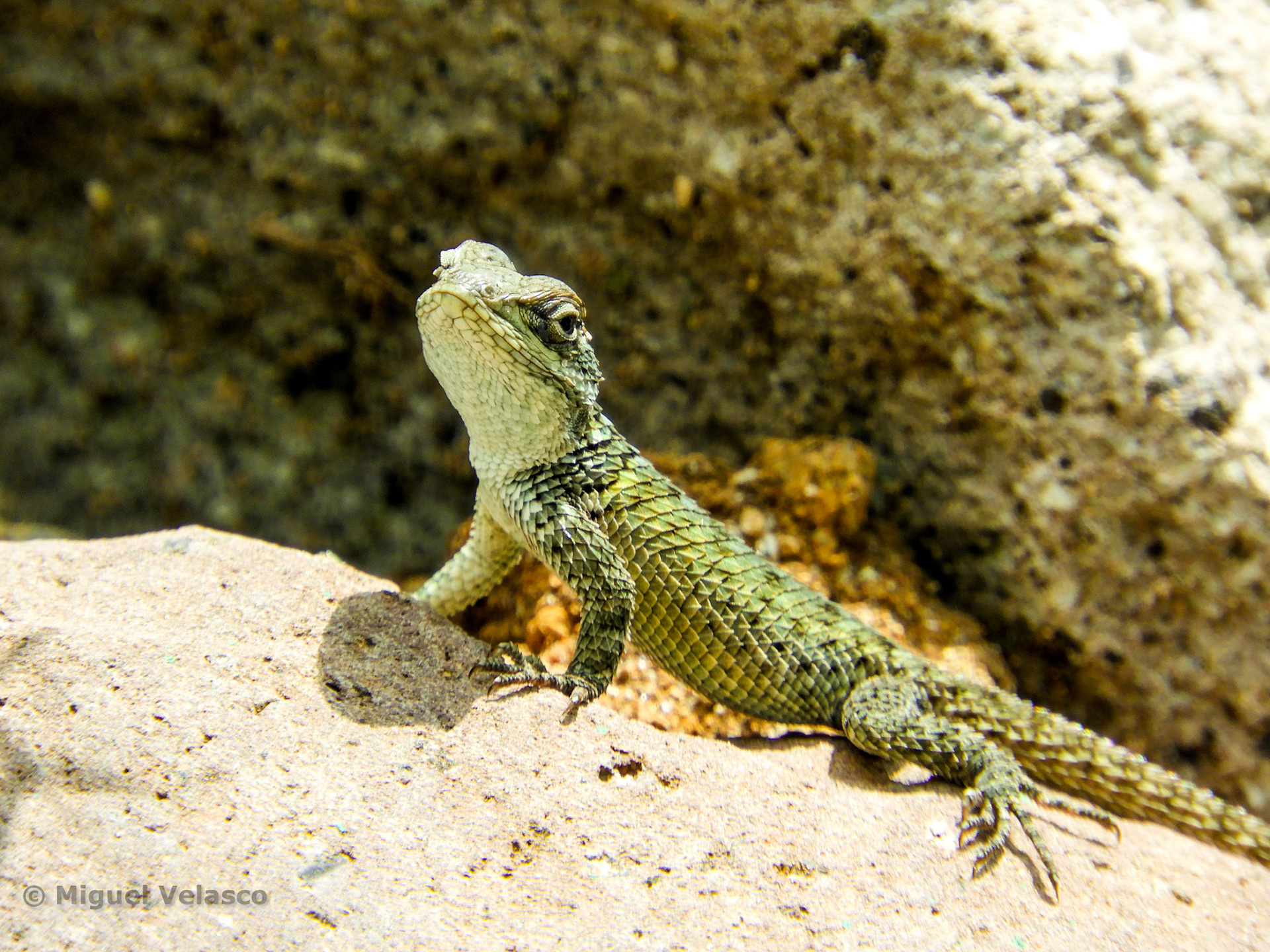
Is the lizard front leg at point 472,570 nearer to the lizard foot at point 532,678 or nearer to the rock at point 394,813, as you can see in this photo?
the rock at point 394,813

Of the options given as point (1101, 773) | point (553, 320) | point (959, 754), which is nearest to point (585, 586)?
point (553, 320)

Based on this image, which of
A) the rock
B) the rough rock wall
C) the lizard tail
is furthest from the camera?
the rough rock wall

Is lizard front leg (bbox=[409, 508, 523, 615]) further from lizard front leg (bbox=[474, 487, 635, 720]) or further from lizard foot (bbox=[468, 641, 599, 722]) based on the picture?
lizard foot (bbox=[468, 641, 599, 722])

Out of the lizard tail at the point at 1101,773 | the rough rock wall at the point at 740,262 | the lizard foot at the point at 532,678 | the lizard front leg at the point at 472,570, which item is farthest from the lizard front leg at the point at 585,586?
the rough rock wall at the point at 740,262

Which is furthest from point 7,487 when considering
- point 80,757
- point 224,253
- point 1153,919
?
point 1153,919

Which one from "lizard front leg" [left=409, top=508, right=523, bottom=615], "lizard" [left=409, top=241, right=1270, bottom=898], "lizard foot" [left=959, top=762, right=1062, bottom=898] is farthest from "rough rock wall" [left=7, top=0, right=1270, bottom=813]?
"lizard front leg" [left=409, top=508, right=523, bottom=615]

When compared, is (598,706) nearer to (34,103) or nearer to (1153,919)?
(1153,919)

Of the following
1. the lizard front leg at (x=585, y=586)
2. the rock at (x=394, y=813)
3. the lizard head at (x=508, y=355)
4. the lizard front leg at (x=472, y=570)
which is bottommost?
the lizard front leg at (x=472, y=570)

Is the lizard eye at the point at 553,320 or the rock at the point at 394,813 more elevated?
the lizard eye at the point at 553,320
